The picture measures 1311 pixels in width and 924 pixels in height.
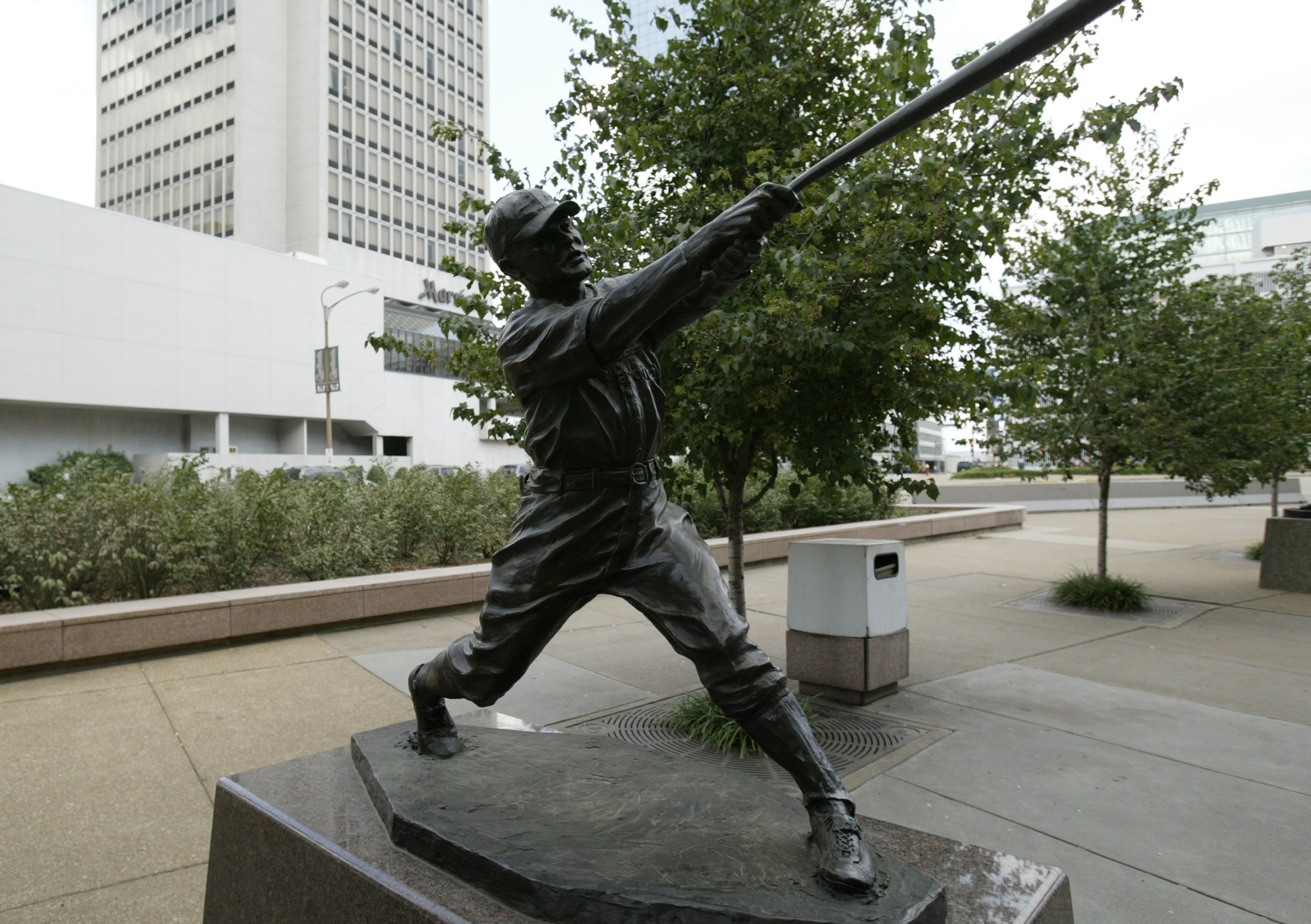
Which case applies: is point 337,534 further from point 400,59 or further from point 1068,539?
point 400,59

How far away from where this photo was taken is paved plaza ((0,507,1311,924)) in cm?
315

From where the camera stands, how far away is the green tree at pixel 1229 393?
7.71 meters

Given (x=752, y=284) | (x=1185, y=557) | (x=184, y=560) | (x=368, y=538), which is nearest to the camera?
(x=752, y=284)

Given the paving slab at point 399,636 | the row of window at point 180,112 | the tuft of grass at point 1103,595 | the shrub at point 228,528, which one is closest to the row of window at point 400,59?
the row of window at point 180,112

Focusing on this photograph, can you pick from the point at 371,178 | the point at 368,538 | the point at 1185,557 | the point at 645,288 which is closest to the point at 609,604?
the point at 368,538

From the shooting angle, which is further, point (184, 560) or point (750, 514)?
point (750, 514)

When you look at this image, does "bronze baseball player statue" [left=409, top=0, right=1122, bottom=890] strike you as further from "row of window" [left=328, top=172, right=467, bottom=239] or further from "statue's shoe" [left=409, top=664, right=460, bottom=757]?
"row of window" [left=328, top=172, right=467, bottom=239]

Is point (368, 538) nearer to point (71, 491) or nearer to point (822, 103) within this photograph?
point (71, 491)

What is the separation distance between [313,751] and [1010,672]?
476 cm

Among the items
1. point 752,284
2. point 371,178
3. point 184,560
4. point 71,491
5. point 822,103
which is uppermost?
point 371,178

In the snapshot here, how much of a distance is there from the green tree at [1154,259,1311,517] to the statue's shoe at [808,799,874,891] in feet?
23.0

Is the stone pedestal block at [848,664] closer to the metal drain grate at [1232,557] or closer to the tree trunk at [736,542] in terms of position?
the tree trunk at [736,542]

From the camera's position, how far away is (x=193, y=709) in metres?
5.25

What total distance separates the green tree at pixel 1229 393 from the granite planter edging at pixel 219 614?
6733mm
